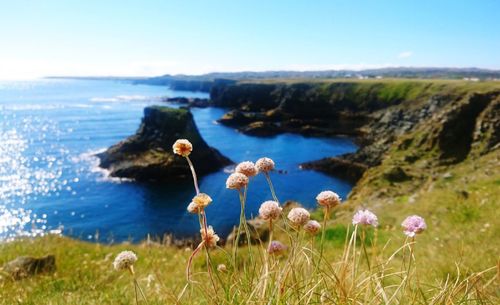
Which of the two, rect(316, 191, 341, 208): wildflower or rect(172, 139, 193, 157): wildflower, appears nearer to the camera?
rect(316, 191, 341, 208): wildflower

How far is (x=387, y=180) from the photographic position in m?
35.4

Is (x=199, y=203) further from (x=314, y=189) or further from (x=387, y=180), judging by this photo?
(x=314, y=189)

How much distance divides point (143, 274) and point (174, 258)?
1681 mm

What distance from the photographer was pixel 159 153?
6025cm

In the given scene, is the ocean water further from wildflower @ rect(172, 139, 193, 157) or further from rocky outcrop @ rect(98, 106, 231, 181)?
wildflower @ rect(172, 139, 193, 157)

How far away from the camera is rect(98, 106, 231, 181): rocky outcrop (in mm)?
55656

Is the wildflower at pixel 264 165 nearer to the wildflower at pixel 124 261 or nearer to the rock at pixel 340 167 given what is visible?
the wildflower at pixel 124 261

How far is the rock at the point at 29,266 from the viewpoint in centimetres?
550

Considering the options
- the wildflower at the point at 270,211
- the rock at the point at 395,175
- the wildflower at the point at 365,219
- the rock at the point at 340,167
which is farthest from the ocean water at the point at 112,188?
the wildflower at the point at 365,219

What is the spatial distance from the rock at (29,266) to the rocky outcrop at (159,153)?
49.6m

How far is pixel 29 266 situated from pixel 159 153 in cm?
5536

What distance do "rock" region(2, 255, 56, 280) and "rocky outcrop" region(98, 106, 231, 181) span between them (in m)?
49.6

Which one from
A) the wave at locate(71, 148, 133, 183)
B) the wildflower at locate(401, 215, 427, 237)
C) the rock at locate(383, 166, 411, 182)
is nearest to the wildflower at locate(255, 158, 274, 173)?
the wildflower at locate(401, 215, 427, 237)

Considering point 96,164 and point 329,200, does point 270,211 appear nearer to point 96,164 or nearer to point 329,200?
point 329,200
